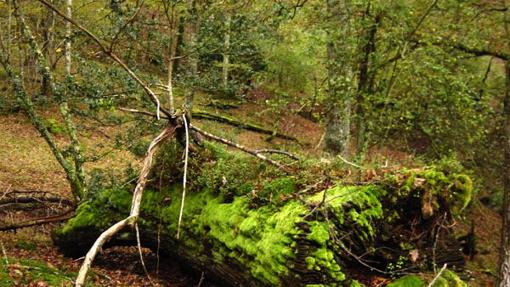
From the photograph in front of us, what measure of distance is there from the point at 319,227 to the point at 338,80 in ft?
21.6

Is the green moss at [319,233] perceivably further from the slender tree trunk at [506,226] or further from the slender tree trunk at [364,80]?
the slender tree trunk at [506,226]

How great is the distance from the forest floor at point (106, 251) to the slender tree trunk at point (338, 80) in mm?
634

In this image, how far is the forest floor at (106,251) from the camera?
711 cm

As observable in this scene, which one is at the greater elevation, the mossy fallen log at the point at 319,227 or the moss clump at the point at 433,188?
the moss clump at the point at 433,188

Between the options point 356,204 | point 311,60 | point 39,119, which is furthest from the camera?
point 311,60

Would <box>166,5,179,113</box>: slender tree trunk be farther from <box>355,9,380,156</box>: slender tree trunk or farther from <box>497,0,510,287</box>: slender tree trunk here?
<box>497,0,510,287</box>: slender tree trunk

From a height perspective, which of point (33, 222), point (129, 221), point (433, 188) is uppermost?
point (433, 188)

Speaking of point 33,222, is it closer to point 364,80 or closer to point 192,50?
point 192,50

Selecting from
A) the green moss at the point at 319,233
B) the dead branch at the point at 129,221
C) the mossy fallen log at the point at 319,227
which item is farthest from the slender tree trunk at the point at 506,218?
the dead branch at the point at 129,221

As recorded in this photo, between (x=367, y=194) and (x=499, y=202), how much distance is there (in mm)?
16036

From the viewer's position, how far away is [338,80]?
1125cm

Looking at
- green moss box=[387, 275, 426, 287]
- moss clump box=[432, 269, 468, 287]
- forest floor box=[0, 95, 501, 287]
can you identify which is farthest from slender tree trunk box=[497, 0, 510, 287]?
green moss box=[387, 275, 426, 287]

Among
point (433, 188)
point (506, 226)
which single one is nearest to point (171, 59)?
point (433, 188)

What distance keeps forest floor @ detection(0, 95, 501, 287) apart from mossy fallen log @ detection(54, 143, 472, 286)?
33.4 inches
